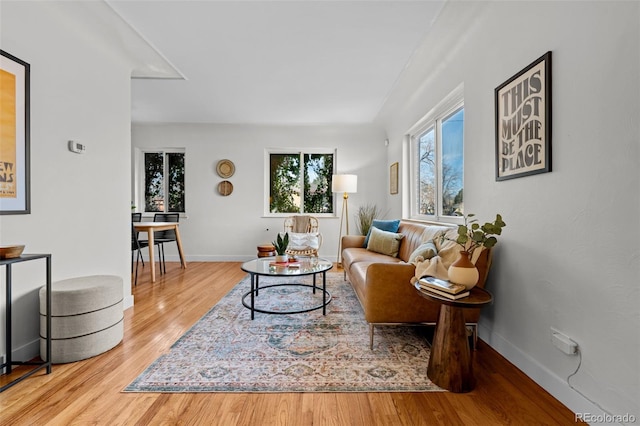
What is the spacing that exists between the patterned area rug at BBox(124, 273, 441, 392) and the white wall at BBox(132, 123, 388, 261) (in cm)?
273

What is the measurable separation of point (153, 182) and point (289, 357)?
4928mm

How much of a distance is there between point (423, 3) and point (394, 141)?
287 cm

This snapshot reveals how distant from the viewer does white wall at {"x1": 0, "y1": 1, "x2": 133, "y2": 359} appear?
192 centimetres

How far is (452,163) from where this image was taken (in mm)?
3156

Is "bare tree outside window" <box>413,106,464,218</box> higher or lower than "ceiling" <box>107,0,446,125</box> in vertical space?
lower

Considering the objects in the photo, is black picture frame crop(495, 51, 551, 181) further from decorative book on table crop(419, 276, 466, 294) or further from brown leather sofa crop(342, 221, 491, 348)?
decorative book on table crop(419, 276, 466, 294)

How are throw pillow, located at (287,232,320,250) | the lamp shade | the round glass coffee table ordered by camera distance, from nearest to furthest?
1. the round glass coffee table
2. throw pillow, located at (287,232,320,250)
3. the lamp shade

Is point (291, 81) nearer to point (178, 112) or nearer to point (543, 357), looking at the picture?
point (178, 112)

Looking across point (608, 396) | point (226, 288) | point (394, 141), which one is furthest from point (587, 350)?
point (394, 141)

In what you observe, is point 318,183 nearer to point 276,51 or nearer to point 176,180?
point 176,180

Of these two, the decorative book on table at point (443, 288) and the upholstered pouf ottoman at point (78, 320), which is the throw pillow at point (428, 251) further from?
the upholstered pouf ottoman at point (78, 320)

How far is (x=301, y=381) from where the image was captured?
1.69 meters

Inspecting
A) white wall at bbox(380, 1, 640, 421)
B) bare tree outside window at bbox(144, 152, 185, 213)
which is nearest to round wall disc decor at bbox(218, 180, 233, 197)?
bare tree outside window at bbox(144, 152, 185, 213)

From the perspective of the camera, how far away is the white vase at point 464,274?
5.26ft
